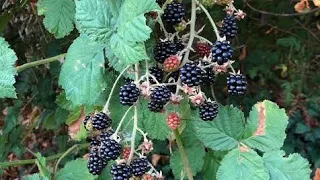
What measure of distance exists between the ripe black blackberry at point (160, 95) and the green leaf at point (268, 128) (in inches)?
12.4

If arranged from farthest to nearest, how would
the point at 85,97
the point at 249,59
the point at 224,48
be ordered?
the point at 249,59
the point at 85,97
the point at 224,48

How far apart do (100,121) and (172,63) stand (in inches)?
8.0

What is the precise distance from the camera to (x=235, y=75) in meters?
1.27

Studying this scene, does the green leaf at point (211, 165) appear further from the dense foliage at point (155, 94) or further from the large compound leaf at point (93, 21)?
the large compound leaf at point (93, 21)

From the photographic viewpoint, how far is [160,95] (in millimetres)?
A: 1228

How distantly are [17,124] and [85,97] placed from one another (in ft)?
3.90

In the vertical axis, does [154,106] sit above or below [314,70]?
above

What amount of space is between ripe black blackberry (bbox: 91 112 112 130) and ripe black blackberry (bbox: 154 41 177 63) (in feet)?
0.55

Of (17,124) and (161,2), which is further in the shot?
(17,124)

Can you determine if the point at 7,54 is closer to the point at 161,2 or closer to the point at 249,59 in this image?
the point at 161,2

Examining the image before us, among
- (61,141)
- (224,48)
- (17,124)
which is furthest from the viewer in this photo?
(61,141)

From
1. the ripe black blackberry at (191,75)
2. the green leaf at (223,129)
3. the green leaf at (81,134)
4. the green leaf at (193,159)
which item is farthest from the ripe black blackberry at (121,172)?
the green leaf at (81,134)

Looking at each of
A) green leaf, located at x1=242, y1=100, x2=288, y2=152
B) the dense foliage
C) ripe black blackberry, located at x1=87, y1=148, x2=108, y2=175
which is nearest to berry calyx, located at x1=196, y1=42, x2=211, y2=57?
the dense foliage

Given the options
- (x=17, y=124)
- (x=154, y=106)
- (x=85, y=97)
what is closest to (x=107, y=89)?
(x=85, y=97)
